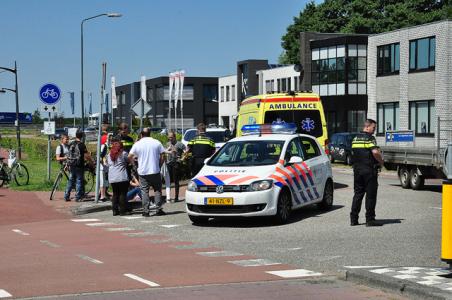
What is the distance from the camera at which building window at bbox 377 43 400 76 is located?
45688mm

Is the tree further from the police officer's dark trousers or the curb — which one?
the curb

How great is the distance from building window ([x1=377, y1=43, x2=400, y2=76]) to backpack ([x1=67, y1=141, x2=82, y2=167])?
3022 cm

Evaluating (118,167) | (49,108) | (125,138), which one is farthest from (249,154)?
(49,108)

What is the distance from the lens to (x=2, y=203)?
19.1 metres

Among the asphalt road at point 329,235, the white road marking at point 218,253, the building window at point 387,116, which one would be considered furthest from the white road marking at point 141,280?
the building window at point 387,116

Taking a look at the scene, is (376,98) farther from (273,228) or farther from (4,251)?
(4,251)

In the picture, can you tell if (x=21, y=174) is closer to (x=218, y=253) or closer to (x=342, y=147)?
(x=218, y=253)

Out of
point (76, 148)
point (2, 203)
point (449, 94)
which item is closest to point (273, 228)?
point (76, 148)

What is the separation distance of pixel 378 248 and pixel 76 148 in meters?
9.63

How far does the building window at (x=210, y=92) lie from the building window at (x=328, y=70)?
50756mm

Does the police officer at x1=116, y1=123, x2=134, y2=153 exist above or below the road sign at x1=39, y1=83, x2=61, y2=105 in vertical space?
below

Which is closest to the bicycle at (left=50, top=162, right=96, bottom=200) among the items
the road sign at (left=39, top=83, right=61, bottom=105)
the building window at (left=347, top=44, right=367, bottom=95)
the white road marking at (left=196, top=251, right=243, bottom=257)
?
the road sign at (left=39, top=83, right=61, bottom=105)

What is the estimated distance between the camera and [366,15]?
69188 mm

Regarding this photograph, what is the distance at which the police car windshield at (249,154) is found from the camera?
14.7m
